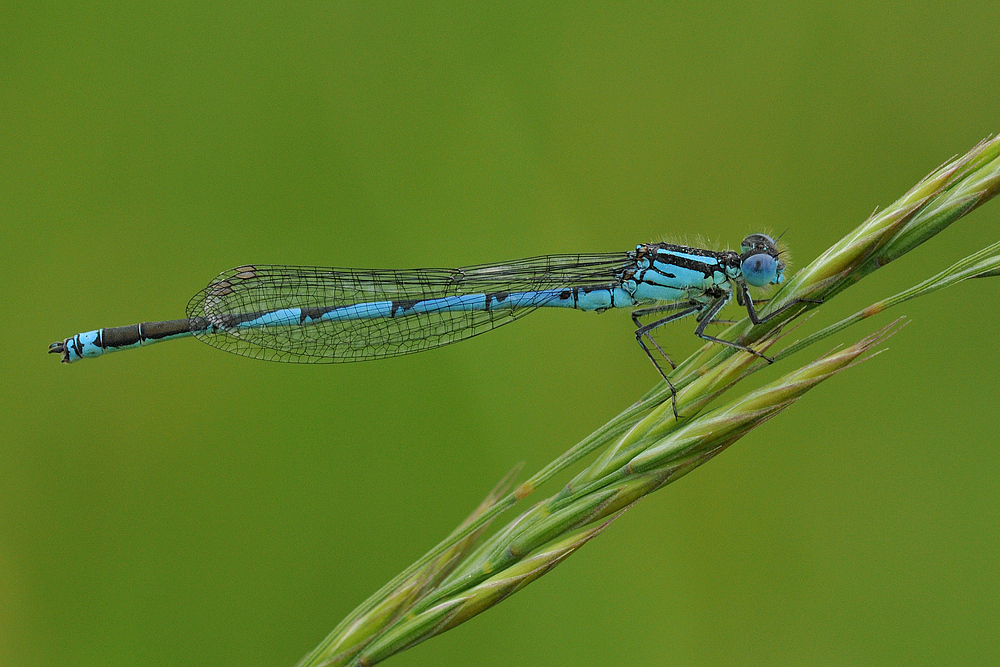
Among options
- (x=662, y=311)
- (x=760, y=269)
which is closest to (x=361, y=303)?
(x=662, y=311)

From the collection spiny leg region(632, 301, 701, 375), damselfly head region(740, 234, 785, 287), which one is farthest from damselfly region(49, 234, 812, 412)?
damselfly head region(740, 234, 785, 287)

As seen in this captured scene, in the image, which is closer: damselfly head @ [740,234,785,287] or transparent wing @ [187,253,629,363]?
damselfly head @ [740,234,785,287]

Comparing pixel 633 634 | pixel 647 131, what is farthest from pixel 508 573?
pixel 647 131

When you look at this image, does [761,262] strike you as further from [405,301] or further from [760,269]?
[405,301]

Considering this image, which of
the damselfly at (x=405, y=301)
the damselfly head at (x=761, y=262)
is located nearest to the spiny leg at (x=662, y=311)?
the damselfly at (x=405, y=301)

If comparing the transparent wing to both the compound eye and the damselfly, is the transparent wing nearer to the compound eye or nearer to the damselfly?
the damselfly

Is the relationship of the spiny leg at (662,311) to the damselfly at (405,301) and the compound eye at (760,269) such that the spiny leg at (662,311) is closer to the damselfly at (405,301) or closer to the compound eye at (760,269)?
the damselfly at (405,301)

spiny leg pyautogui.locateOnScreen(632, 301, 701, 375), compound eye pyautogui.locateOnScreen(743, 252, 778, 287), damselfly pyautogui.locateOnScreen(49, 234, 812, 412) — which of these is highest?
damselfly pyautogui.locateOnScreen(49, 234, 812, 412)
